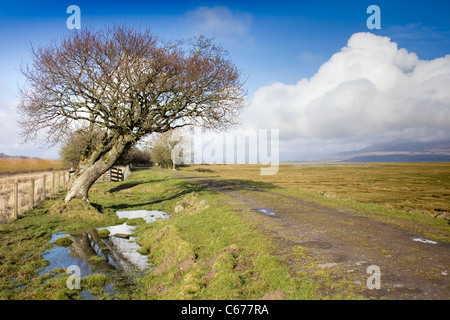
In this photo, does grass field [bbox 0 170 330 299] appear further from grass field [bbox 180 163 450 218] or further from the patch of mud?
grass field [bbox 180 163 450 218]

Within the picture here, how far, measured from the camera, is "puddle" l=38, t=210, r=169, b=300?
8.32 metres

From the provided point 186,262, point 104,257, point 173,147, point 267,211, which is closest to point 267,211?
point 267,211

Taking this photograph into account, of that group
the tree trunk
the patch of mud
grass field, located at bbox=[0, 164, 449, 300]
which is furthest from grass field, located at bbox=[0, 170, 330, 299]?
the tree trunk

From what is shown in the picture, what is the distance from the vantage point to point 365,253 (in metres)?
7.85

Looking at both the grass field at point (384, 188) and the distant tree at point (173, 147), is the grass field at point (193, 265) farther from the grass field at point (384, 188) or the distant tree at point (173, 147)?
the distant tree at point (173, 147)

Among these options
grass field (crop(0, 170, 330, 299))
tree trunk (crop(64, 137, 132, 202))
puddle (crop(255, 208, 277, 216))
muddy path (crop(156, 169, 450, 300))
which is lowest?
grass field (crop(0, 170, 330, 299))

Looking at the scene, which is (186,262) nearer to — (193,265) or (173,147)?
(193,265)

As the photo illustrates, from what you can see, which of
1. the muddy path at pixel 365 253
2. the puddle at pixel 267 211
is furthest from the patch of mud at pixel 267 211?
the muddy path at pixel 365 253

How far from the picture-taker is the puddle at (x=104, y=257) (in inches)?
327

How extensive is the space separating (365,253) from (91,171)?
667 inches

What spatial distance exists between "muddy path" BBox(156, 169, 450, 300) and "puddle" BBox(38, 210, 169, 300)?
5087 mm
